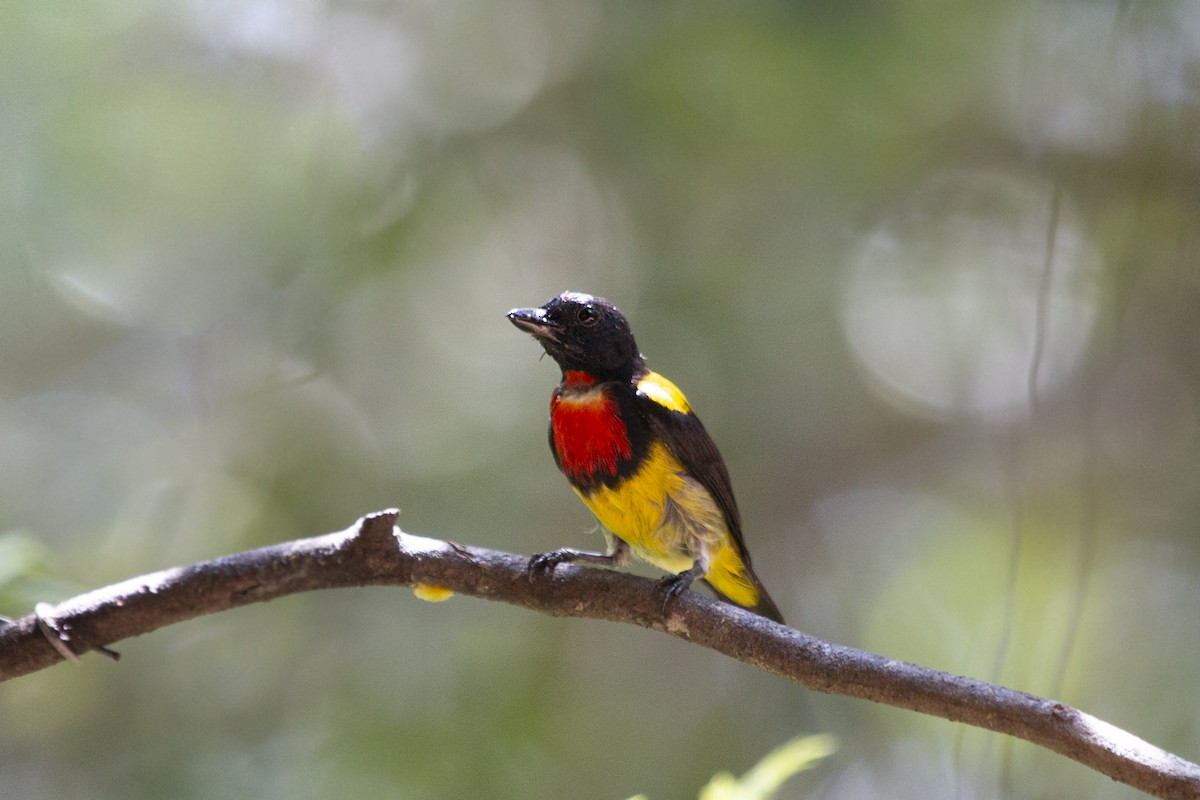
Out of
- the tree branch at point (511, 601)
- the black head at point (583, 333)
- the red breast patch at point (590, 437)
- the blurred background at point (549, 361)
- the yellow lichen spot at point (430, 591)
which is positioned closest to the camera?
the tree branch at point (511, 601)

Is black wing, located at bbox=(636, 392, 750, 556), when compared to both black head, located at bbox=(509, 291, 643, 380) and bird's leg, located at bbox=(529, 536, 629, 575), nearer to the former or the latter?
black head, located at bbox=(509, 291, 643, 380)

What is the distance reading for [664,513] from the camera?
10.0ft

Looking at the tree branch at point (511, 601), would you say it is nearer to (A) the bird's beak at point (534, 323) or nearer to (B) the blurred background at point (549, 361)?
(A) the bird's beak at point (534, 323)

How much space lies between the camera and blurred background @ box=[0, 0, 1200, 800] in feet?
15.9

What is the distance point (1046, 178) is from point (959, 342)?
0.94 m

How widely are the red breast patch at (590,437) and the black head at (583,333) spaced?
0.10 metres

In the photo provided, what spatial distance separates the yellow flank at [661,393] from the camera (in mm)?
3012

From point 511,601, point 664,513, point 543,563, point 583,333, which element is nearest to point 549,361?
point 583,333

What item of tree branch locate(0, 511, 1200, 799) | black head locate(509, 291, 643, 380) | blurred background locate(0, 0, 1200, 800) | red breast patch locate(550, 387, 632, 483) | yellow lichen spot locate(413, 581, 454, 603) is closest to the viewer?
tree branch locate(0, 511, 1200, 799)

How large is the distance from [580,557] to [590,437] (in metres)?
0.35

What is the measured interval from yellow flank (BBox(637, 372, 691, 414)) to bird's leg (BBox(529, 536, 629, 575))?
0.48 metres

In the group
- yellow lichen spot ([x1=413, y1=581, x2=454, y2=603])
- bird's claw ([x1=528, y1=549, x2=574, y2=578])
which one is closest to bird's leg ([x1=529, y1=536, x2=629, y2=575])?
bird's claw ([x1=528, y1=549, x2=574, y2=578])

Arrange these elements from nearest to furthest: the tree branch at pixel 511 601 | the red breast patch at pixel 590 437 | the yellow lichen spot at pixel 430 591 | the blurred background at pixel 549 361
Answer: the tree branch at pixel 511 601 < the yellow lichen spot at pixel 430 591 < the red breast patch at pixel 590 437 < the blurred background at pixel 549 361

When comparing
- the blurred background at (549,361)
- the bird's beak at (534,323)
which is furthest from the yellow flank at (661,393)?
the blurred background at (549,361)
